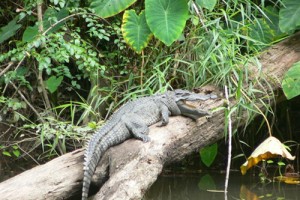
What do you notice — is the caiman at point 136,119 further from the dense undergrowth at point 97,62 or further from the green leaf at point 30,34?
the green leaf at point 30,34

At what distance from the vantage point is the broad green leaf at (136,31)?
6004mm

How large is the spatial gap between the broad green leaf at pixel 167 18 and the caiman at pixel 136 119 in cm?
72

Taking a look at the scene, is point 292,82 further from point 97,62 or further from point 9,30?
point 9,30

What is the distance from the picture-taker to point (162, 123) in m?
4.98

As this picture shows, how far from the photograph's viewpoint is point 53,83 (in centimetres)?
639

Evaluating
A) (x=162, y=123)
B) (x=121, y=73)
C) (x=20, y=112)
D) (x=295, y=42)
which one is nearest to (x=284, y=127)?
(x=295, y=42)

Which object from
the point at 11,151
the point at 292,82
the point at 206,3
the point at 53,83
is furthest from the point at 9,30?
the point at 292,82

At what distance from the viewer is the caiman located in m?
4.48

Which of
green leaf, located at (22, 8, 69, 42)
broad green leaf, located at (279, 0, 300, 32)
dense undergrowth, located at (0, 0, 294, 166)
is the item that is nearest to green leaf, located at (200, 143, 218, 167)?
dense undergrowth, located at (0, 0, 294, 166)

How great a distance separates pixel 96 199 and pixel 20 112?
282cm

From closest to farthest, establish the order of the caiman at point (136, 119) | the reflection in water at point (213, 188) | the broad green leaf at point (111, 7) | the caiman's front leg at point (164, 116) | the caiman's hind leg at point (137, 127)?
the caiman at point (136, 119) → the caiman's hind leg at point (137, 127) → the caiman's front leg at point (164, 116) → the reflection in water at point (213, 188) → the broad green leaf at point (111, 7)

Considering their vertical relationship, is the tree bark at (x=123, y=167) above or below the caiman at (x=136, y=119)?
below

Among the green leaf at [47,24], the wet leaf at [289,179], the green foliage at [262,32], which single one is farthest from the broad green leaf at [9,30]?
the wet leaf at [289,179]

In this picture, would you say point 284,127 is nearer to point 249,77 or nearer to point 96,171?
point 249,77
